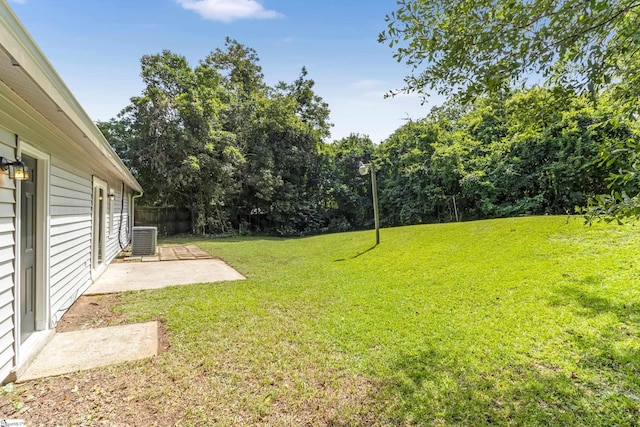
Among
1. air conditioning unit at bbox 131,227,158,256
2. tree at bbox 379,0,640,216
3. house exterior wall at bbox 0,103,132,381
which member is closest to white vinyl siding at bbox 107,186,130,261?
house exterior wall at bbox 0,103,132,381

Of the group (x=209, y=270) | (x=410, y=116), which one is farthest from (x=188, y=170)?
(x=410, y=116)

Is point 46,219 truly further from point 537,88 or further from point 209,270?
point 537,88

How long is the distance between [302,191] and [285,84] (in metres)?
7.18

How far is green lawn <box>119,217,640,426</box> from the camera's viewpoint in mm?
2082

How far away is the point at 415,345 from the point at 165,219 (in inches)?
579

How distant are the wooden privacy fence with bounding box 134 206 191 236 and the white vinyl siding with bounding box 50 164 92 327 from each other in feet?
32.6

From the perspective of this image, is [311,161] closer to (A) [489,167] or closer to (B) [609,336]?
(A) [489,167]

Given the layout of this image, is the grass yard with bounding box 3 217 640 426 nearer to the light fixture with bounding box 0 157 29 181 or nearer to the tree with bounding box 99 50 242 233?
the light fixture with bounding box 0 157 29 181

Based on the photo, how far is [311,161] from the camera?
16.9 m

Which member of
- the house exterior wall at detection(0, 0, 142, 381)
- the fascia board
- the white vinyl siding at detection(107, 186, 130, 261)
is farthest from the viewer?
the white vinyl siding at detection(107, 186, 130, 261)

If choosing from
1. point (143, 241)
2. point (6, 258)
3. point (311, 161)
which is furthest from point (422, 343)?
point (311, 161)

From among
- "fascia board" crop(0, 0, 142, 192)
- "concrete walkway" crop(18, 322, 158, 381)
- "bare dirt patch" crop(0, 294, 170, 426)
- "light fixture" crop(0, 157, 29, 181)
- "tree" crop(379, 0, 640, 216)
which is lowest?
"bare dirt patch" crop(0, 294, 170, 426)

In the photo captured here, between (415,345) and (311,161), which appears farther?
(311,161)

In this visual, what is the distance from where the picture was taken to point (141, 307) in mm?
4188
